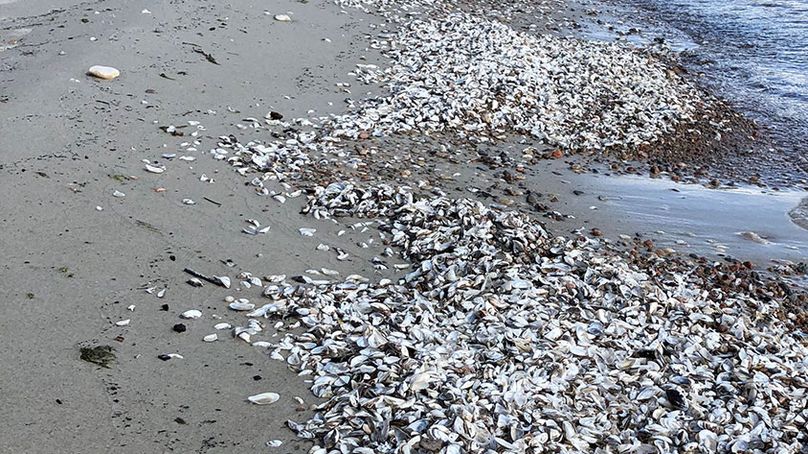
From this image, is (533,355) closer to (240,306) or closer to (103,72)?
(240,306)

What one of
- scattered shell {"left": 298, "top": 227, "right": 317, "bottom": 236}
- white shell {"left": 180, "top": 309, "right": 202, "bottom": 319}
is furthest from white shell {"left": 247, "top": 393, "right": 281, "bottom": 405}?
scattered shell {"left": 298, "top": 227, "right": 317, "bottom": 236}

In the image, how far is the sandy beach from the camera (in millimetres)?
4074

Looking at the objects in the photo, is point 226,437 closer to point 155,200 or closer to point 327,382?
point 327,382

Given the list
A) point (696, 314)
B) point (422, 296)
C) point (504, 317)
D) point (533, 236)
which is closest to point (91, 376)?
point (422, 296)

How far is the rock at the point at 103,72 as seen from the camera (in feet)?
25.6

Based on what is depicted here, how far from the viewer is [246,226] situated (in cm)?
590

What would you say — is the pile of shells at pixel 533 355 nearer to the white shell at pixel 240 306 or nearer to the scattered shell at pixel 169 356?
the white shell at pixel 240 306

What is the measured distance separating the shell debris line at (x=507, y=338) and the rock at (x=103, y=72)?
161 centimetres

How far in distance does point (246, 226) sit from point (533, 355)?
2465mm

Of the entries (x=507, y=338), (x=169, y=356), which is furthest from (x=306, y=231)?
(x=507, y=338)

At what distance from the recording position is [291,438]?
3.91 meters

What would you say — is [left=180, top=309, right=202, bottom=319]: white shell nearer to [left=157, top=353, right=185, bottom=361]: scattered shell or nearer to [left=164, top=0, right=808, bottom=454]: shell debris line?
[left=164, top=0, right=808, bottom=454]: shell debris line

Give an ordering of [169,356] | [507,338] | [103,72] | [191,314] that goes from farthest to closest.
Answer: [103,72] < [191,314] < [507,338] < [169,356]

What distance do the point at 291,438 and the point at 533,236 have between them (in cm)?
266
